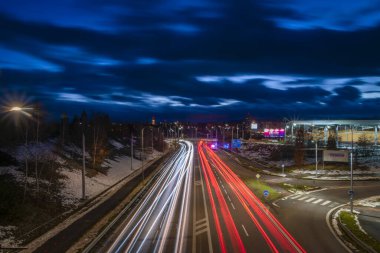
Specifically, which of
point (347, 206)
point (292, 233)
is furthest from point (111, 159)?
point (292, 233)

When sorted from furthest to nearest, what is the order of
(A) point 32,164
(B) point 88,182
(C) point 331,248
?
1. (B) point 88,182
2. (A) point 32,164
3. (C) point 331,248

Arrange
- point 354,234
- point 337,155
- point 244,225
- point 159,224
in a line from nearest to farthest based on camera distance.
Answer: point 354,234 → point 244,225 → point 159,224 → point 337,155

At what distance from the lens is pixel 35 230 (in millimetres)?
28359

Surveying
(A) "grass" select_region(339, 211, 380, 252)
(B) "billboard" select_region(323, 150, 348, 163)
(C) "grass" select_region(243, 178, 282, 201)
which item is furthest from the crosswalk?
(B) "billboard" select_region(323, 150, 348, 163)

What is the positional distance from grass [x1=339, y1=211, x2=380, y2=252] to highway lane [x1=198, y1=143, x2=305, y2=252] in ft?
13.5

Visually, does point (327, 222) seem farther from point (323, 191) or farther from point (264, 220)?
point (323, 191)

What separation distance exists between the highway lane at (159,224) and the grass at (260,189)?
24.7 feet

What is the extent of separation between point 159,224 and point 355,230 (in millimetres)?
13369

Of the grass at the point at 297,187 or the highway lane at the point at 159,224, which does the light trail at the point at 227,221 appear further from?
the grass at the point at 297,187

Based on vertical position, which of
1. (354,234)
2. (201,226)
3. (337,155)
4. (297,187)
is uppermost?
(337,155)

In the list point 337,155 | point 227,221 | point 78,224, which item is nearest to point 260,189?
point 337,155

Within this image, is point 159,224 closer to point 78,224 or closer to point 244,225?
point 78,224

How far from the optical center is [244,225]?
1193 inches

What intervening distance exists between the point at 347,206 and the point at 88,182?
98.8 ft
